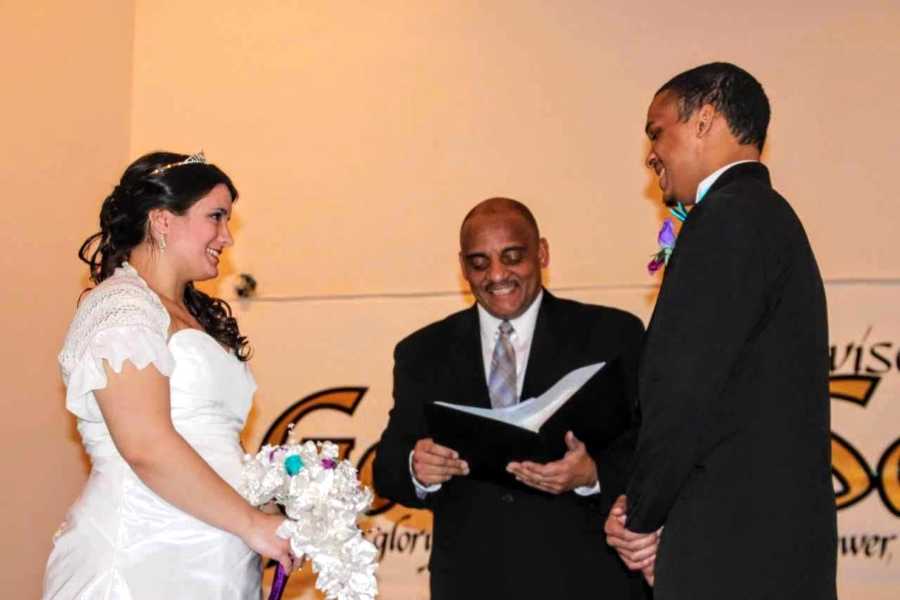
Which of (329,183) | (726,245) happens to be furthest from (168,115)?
(726,245)

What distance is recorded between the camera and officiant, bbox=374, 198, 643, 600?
3158 millimetres

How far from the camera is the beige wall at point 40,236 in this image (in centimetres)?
501

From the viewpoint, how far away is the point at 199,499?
2.85 metres

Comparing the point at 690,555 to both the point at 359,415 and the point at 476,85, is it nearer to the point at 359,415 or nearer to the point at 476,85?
the point at 359,415

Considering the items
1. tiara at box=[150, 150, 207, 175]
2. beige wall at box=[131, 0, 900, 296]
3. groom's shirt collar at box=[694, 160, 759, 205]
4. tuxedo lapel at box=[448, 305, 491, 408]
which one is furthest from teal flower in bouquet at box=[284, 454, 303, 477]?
beige wall at box=[131, 0, 900, 296]

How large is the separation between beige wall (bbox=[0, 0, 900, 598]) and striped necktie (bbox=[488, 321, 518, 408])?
5.13ft

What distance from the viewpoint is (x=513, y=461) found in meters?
3.07

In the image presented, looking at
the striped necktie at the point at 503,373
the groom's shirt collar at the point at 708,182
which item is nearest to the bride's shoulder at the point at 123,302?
the striped necktie at the point at 503,373

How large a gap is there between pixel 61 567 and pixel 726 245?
1866mm

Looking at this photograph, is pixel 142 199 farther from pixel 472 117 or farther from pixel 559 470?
pixel 472 117

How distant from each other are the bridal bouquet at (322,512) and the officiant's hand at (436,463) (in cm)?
32

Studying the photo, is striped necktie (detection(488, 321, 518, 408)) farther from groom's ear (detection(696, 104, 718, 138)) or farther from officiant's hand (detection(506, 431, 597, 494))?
groom's ear (detection(696, 104, 718, 138))

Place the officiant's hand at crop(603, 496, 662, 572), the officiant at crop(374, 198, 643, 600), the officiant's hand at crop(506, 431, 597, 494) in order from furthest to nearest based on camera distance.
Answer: the officiant at crop(374, 198, 643, 600)
the officiant's hand at crop(506, 431, 597, 494)
the officiant's hand at crop(603, 496, 662, 572)

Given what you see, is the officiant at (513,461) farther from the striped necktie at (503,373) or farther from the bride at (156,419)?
the bride at (156,419)
